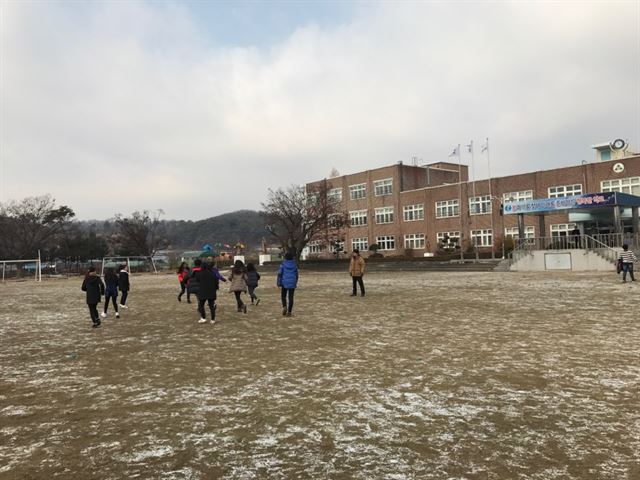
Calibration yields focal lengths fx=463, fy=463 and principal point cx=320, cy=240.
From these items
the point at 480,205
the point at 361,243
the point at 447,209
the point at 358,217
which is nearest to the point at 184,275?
the point at 480,205

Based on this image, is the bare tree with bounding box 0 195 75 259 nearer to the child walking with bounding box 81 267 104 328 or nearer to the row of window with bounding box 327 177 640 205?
the row of window with bounding box 327 177 640 205

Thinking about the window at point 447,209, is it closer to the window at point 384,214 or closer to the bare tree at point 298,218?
the window at point 384,214

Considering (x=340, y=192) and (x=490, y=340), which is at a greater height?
(x=340, y=192)

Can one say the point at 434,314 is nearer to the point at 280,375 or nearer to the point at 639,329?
the point at 639,329

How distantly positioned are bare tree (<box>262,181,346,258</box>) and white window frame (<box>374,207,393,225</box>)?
15792mm

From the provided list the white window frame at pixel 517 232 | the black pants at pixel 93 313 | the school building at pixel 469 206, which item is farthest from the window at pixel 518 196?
the black pants at pixel 93 313

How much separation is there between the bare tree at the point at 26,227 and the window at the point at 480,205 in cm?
5459

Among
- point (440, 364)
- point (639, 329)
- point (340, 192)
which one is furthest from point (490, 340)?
point (340, 192)

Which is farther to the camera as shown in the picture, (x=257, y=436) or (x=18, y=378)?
(x=18, y=378)

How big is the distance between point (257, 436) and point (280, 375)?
2.25m

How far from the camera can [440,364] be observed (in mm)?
7203

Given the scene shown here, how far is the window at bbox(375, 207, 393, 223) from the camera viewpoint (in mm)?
65312

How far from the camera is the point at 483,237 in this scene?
54344mm

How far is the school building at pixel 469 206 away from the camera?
3978 centimetres
